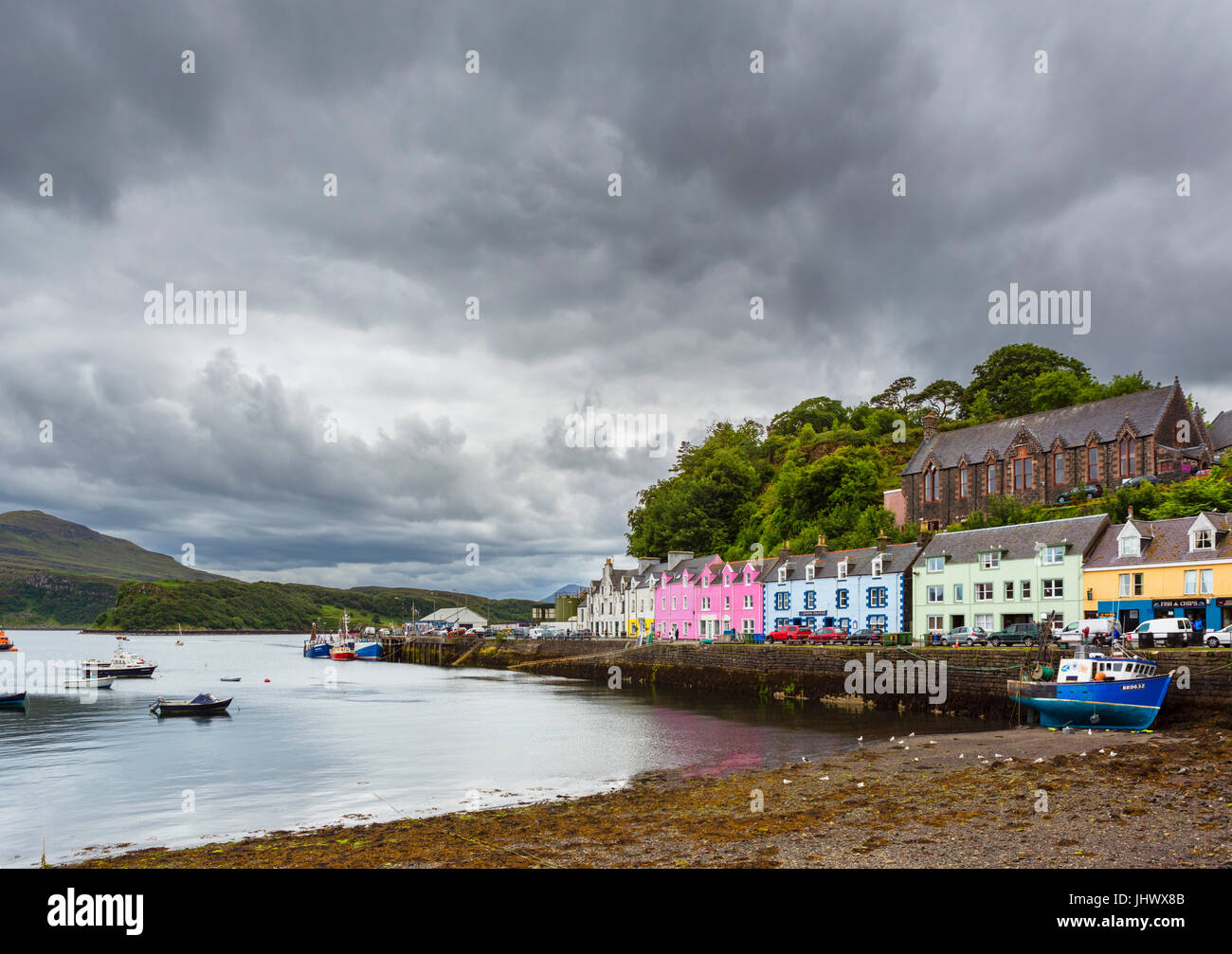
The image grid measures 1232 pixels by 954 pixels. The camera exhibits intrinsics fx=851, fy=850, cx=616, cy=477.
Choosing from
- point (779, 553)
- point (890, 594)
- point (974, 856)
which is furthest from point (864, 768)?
point (779, 553)

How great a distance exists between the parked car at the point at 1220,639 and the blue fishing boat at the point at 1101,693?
16.0ft

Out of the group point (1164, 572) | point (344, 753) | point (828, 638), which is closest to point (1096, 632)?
point (1164, 572)

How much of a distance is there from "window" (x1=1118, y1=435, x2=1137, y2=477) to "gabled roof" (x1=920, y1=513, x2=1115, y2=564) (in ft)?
36.9

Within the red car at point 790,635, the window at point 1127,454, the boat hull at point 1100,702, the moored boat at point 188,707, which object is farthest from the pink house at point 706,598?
the moored boat at point 188,707

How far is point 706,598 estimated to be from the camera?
7625 cm

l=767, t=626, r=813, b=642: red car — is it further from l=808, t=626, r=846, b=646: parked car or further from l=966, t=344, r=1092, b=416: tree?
l=966, t=344, r=1092, b=416: tree

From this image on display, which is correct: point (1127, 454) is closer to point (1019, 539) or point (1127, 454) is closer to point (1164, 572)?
point (1019, 539)

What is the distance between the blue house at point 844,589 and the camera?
2232 inches

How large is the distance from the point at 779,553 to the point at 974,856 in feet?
190

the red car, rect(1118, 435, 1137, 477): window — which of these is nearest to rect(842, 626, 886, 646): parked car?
the red car

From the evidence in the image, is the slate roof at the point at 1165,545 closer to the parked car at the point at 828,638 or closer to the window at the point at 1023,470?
the parked car at the point at 828,638

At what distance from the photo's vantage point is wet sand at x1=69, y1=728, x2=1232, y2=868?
1379cm
